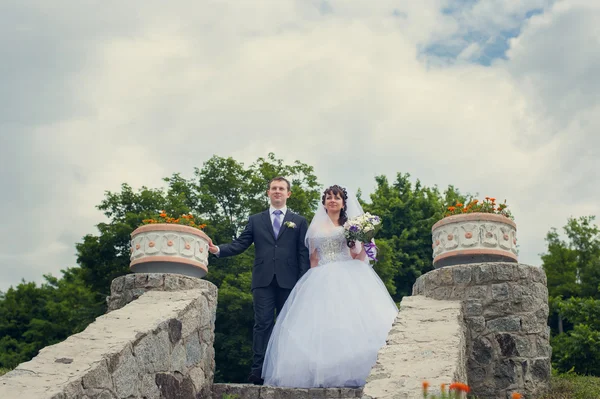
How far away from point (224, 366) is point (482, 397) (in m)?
8.80

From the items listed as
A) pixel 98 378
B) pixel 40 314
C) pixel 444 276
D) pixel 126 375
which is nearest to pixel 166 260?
pixel 126 375

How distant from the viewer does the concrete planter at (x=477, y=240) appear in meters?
8.01

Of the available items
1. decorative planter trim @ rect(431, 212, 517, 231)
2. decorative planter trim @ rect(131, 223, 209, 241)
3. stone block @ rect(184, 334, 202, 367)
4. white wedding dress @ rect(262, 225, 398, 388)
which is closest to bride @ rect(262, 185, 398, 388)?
white wedding dress @ rect(262, 225, 398, 388)

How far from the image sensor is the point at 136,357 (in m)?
6.45

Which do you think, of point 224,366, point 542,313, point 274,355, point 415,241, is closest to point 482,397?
point 542,313

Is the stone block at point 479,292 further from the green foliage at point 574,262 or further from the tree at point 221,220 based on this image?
the green foliage at point 574,262

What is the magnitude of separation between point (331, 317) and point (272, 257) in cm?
115

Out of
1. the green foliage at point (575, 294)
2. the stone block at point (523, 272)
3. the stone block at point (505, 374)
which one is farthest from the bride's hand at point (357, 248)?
the green foliage at point (575, 294)

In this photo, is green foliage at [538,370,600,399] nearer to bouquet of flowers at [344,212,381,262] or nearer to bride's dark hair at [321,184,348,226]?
bouquet of flowers at [344,212,381,262]

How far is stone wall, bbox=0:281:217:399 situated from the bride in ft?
2.49

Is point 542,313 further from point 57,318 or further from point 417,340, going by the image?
point 57,318

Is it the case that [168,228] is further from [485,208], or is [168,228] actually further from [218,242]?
[218,242]

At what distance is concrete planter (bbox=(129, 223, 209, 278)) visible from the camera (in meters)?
8.12

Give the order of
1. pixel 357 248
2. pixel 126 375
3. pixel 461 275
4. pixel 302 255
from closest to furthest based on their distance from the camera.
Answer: pixel 126 375 → pixel 461 275 → pixel 357 248 → pixel 302 255
